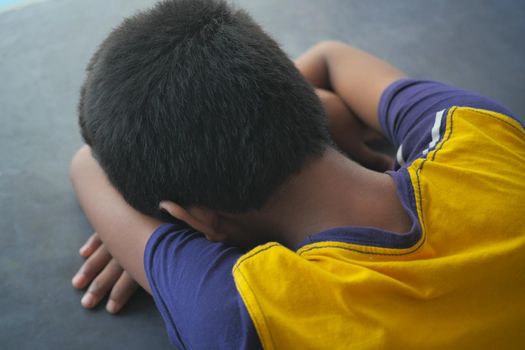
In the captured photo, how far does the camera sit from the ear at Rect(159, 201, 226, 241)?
1.87ft

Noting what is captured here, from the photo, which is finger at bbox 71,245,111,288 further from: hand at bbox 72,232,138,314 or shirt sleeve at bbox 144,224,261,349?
shirt sleeve at bbox 144,224,261,349

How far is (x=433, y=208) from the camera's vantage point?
542 millimetres

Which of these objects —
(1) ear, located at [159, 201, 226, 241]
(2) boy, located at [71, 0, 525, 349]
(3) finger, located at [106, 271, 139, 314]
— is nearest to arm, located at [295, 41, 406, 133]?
(2) boy, located at [71, 0, 525, 349]

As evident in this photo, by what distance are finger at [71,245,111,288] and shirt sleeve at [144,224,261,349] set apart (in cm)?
21

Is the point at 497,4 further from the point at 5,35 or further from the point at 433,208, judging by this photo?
the point at 5,35

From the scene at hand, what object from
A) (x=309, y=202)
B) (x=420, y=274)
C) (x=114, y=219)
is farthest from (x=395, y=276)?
(x=114, y=219)

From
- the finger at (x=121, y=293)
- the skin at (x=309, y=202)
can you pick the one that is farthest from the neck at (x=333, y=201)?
the finger at (x=121, y=293)

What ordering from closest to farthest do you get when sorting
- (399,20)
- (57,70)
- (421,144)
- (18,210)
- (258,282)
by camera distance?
(258,282), (421,144), (18,210), (57,70), (399,20)

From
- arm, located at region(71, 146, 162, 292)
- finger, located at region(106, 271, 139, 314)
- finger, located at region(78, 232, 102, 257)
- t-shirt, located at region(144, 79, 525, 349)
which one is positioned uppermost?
t-shirt, located at region(144, 79, 525, 349)

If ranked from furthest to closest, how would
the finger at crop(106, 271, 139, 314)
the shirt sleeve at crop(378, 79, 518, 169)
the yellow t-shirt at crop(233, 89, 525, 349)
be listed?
the finger at crop(106, 271, 139, 314) → the shirt sleeve at crop(378, 79, 518, 169) → the yellow t-shirt at crop(233, 89, 525, 349)

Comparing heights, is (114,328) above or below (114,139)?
below

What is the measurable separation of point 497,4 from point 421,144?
0.88 metres

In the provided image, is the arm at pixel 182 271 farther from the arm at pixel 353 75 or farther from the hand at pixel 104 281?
the arm at pixel 353 75

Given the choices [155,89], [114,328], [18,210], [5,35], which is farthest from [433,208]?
[5,35]
